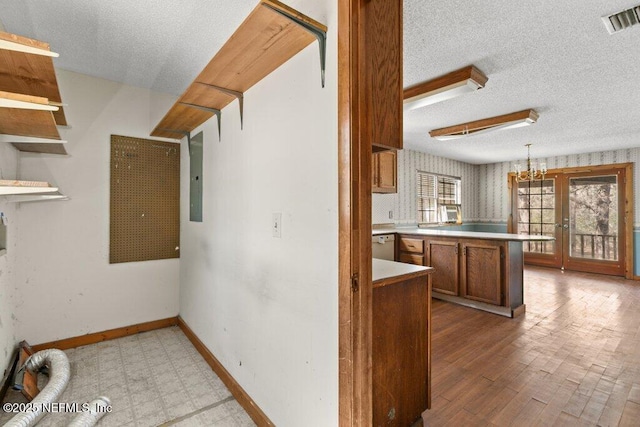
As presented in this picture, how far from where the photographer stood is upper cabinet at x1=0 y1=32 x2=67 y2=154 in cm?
113

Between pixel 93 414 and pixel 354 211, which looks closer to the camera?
pixel 354 211

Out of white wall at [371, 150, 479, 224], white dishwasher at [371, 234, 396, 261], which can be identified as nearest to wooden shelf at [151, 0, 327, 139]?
white dishwasher at [371, 234, 396, 261]

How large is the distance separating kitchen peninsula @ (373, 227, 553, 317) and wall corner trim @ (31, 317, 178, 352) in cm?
290

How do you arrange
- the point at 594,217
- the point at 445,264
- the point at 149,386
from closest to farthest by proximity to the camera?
the point at 149,386 < the point at 445,264 < the point at 594,217

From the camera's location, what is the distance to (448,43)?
221cm

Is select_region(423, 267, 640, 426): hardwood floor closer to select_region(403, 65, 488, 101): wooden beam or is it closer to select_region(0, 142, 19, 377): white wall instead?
select_region(403, 65, 488, 101): wooden beam

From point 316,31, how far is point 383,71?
338 mm

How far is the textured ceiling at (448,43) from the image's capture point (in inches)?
71.9

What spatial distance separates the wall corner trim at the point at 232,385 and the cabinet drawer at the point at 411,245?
3221mm

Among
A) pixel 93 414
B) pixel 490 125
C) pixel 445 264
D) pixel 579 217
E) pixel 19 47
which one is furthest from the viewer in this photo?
pixel 579 217

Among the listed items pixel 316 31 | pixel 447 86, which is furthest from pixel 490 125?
pixel 316 31

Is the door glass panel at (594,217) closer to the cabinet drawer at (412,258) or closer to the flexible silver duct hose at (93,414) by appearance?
the cabinet drawer at (412,258)

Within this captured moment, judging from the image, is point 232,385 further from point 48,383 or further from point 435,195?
point 435,195

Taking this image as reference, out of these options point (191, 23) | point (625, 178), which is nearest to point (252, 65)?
point (191, 23)
